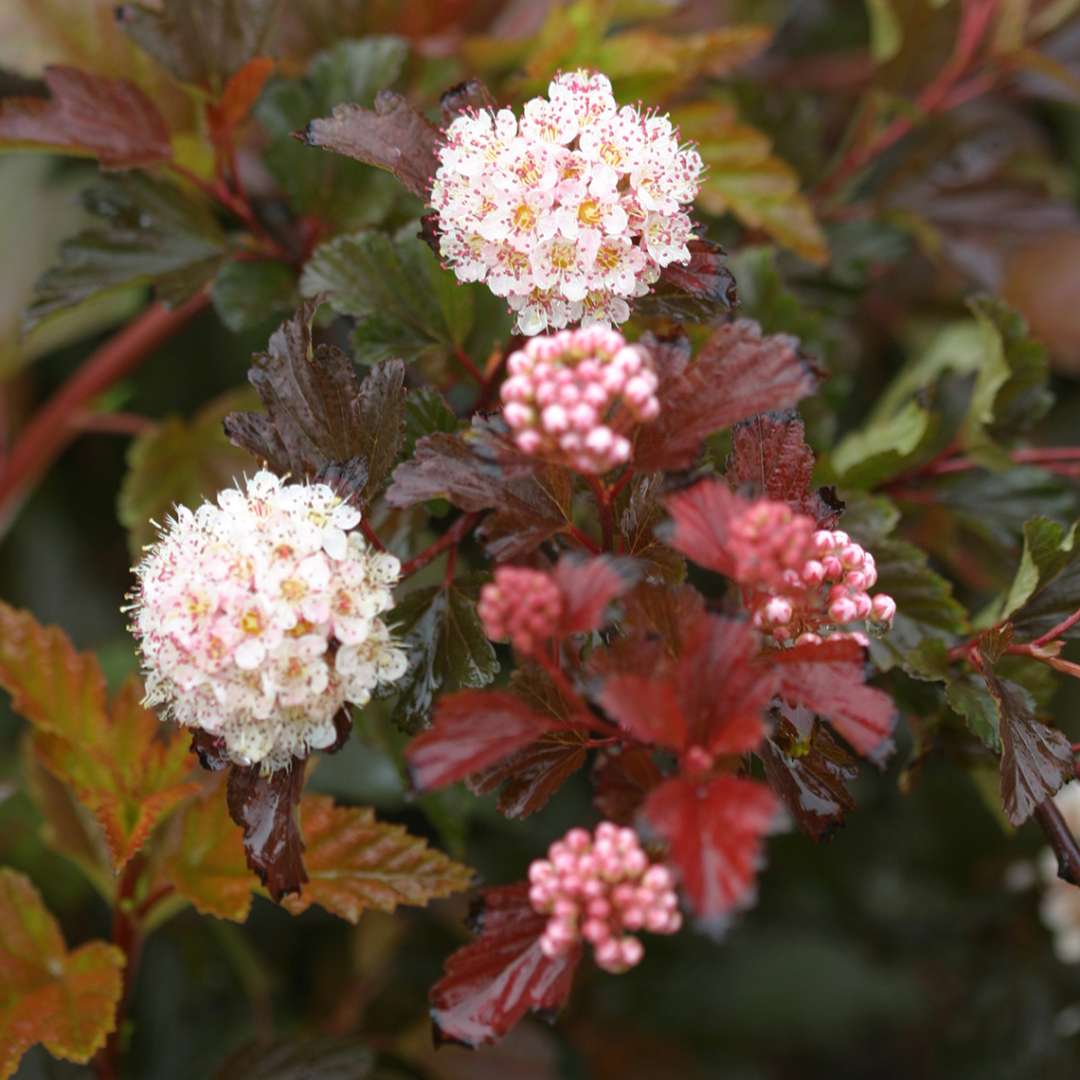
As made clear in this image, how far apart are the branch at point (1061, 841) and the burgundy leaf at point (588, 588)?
299 mm

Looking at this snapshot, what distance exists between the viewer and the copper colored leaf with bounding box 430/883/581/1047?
524mm

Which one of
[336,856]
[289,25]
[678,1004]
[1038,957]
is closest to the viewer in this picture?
[336,856]

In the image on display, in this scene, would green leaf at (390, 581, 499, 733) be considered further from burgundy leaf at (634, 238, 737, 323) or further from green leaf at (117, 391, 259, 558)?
green leaf at (117, 391, 259, 558)

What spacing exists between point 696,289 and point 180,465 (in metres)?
0.53

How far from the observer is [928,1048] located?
1.23 metres

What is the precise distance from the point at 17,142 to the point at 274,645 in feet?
1.52

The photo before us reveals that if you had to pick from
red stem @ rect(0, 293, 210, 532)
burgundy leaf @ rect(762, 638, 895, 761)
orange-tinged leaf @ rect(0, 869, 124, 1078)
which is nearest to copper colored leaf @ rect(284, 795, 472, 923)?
orange-tinged leaf @ rect(0, 869, 124, 1078)

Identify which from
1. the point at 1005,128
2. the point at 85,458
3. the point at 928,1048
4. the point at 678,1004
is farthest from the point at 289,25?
the point at 928,1048

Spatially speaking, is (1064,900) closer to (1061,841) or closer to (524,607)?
(1061,841)

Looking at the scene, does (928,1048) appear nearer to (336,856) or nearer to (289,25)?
(336,856)

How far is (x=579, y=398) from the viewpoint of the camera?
49 cm

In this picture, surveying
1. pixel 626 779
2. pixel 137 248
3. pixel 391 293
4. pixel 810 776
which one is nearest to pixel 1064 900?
pixel 810 776

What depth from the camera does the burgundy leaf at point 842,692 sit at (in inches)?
19.2

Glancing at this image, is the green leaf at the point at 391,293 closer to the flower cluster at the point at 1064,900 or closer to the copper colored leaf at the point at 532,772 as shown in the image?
the copper colored leaf at the point at 532,772
